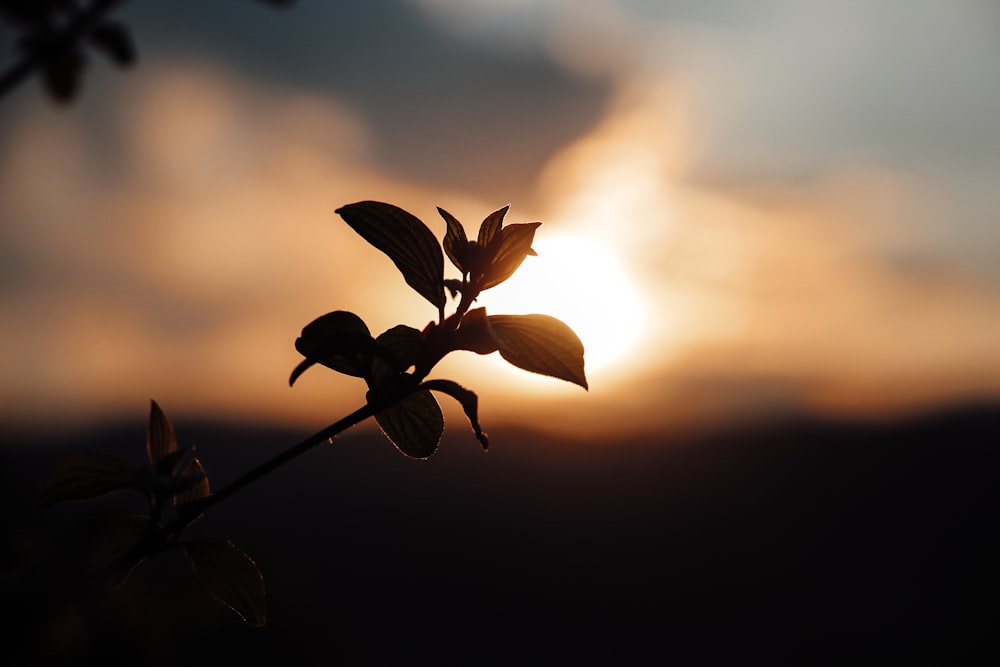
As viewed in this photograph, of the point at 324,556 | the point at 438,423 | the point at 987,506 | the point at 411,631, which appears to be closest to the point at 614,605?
the point at 411,631

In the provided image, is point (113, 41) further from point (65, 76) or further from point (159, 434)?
point (159, 434)

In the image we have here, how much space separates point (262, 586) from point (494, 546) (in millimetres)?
15867

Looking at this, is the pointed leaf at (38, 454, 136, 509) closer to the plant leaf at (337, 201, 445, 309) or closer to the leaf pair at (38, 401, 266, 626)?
the leaf pair at (38, 401, 266, 626)

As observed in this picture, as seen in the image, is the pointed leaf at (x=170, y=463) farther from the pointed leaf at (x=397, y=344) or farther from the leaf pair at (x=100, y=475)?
the pointed leaf at (x=397, y=344)

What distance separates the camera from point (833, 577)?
13805mm

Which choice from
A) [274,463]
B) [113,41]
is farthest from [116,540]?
[113,41]

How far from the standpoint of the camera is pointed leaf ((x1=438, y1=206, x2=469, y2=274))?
2.46 feet

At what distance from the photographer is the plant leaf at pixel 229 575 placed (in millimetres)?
706

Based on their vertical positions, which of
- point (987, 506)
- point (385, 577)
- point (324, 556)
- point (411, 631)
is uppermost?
point (324, 556)

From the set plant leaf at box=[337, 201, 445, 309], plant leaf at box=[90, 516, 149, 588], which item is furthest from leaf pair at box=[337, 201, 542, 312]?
plant leaf at box=[90, 516, 149, 588]

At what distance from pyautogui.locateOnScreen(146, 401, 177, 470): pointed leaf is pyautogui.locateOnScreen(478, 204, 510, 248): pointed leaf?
1.34 ft

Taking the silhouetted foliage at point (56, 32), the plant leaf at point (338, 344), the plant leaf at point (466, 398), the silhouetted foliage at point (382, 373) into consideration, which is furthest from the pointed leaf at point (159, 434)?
the silhouetted foliage at point (56, 32)

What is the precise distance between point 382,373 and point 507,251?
0.59 ft

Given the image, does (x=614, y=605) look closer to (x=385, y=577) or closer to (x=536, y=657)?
(x=536, y=657)
